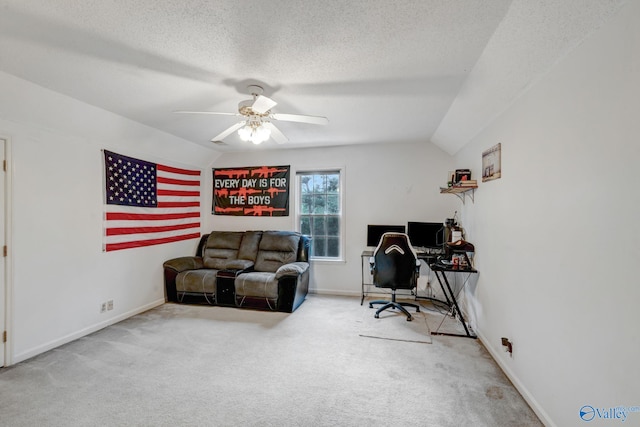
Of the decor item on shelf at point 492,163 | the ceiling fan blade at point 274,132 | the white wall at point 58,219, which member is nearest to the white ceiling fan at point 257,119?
the ceiling fan blade at point 274,132

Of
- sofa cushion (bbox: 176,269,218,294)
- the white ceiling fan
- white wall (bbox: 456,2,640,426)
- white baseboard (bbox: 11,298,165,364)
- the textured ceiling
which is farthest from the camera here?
sofa cushion (bbox: 176,269,218,294)

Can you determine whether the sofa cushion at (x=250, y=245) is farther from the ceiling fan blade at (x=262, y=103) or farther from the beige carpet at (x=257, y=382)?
the ceiling fan blade at (x=262, y=103)

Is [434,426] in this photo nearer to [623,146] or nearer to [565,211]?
[565,211]

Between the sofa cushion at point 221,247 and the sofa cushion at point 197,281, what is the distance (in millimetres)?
454

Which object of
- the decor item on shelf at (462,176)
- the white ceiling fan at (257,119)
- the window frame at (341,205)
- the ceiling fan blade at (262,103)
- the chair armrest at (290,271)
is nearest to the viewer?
the ceiling fan blade at (262,103)

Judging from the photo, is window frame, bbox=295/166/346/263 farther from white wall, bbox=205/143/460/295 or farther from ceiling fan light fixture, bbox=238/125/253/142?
ceiling fan light fixture, bbox=238/125/253/142

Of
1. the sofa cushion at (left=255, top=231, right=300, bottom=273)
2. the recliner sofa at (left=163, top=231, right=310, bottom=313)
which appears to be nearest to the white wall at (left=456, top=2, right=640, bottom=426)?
the recliner sofa at (left=163, top=231, right=310, bottom=313)

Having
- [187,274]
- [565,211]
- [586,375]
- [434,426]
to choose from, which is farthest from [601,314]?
[187,274]

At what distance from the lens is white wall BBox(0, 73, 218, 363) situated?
2555 mm

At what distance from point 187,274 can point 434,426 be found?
368cm

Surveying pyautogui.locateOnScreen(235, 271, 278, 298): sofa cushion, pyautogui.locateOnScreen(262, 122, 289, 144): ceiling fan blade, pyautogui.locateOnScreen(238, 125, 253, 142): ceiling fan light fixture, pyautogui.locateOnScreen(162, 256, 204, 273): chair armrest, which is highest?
pyautogui.locateOnScreen(262, 122, 289, 144): ceiling fan blade

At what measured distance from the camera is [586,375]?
145cm

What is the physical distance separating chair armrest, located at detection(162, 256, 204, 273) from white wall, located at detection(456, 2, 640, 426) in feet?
13.8

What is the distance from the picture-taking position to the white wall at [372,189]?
4465 mm
